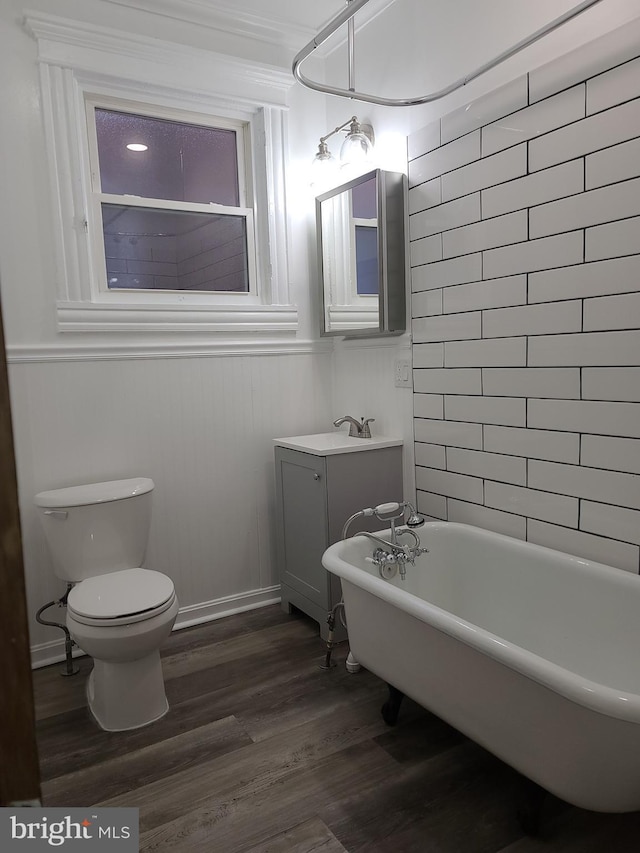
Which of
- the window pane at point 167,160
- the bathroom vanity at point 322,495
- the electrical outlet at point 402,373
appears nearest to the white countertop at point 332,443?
the bathroom vanity at point 322,495

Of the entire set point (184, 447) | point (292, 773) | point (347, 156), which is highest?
point (347, 156)

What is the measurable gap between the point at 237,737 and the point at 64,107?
2489 mm

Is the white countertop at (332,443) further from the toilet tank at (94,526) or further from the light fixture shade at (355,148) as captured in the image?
the light fixture shade at (355,148)

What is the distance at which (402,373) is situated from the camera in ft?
8.77

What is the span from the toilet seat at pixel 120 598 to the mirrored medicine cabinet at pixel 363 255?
1.42 meters

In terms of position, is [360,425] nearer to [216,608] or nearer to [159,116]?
[216,608]

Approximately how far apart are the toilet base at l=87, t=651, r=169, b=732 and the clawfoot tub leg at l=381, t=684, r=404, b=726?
81cm

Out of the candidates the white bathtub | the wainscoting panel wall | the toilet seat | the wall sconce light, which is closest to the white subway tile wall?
the white bathtub

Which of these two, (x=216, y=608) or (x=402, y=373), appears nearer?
(x=402, y=373)

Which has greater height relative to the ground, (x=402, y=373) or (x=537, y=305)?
(x=537, y=305)

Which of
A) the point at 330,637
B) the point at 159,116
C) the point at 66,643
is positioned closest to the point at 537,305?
the point at 330,637

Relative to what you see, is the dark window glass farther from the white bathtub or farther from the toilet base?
the toilet base

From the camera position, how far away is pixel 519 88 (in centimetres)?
197

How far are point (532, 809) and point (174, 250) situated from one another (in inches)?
99.8
